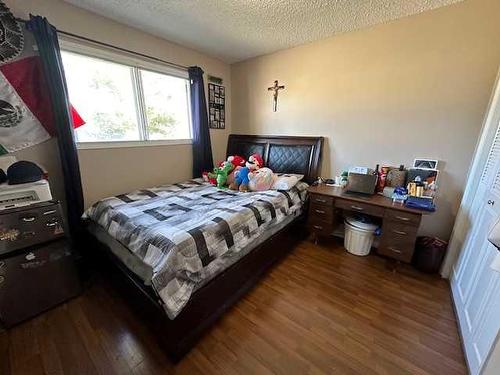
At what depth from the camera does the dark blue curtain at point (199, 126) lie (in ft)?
9.51

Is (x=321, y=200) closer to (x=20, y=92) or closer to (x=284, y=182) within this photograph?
(x=284, y=182)

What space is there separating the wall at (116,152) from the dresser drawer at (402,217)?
256 cm

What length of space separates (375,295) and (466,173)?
4.76 ft

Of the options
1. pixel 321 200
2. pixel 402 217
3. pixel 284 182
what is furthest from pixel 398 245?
pixel 284 182

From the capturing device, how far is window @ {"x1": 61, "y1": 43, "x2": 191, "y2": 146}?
210 centimetres

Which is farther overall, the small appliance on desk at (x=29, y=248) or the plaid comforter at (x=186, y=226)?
the small appliance on desk at (x=29, y=248)

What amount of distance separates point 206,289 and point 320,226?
1.51m

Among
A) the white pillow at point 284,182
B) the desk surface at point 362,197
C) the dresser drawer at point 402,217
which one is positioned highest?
the white pillow at point 284,182

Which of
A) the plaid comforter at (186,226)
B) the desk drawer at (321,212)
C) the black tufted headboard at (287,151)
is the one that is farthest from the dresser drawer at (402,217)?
the black tufted headboard at (287,151)

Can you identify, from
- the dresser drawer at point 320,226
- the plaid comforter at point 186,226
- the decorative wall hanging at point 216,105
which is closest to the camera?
the plaid comforter at point 186,226

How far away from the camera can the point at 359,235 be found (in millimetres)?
2336

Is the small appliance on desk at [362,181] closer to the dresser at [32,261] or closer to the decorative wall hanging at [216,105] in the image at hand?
the decorative wall hanging at [216,105]

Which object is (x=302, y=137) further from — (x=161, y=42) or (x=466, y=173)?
(x=161, y=42)

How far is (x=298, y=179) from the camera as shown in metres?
2.68
